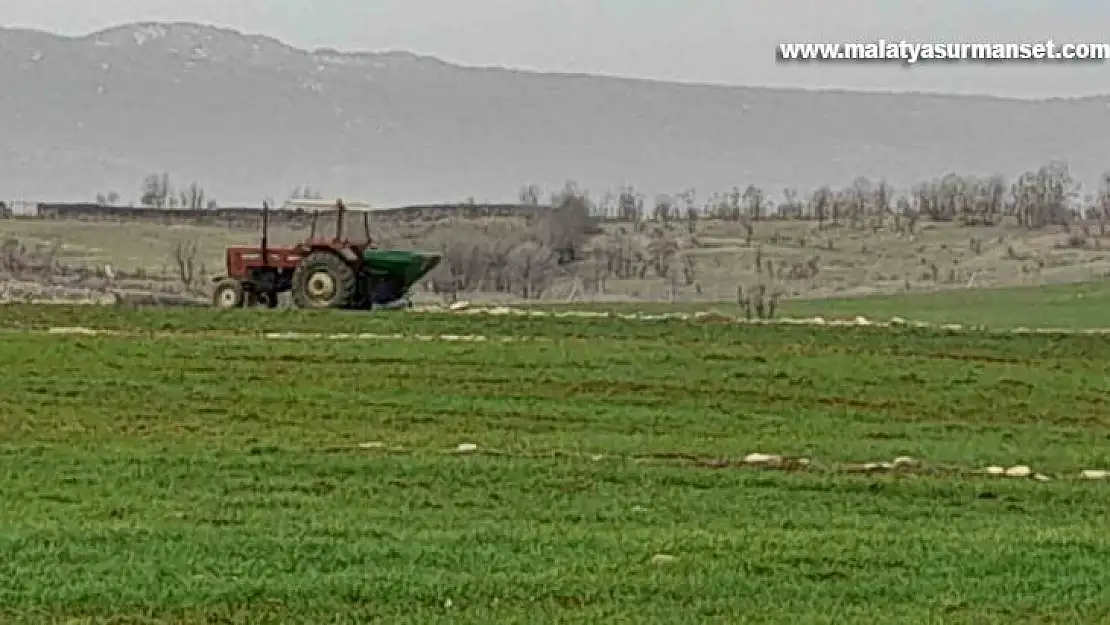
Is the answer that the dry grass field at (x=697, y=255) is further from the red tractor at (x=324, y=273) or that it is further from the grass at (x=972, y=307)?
the red tractor at (x=324, y=273)

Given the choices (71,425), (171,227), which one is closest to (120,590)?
(71,425)

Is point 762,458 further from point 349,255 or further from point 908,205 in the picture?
point 908,205


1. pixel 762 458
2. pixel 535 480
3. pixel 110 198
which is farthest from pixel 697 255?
pixel 535 480

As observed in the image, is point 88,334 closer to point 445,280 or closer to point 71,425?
point 71,425

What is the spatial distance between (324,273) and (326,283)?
7.7 inches

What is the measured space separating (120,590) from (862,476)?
9404 millimetres

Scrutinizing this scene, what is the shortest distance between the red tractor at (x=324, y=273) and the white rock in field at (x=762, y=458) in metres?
20.0

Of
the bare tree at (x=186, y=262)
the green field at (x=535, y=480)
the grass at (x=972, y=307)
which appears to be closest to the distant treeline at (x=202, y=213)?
the bare tree at (x=186, y=262)

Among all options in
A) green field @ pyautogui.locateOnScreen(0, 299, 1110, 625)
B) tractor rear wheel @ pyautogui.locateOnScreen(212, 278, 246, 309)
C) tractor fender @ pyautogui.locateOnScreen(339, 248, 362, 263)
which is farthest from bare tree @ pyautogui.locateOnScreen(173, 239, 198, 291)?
green field @ pyautogui.locateOnScreen(0, 299, 1110, 625)

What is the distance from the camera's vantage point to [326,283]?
40.9 metres

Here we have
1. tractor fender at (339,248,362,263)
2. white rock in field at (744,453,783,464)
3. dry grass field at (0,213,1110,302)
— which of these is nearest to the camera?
white rock in field at (744,453,783,464)

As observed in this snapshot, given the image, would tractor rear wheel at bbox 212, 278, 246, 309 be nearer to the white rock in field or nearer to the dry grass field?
the white rock in field

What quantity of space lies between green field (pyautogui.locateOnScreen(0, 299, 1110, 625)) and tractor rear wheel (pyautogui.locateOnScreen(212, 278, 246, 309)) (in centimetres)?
420

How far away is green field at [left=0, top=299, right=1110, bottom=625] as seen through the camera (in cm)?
1205
